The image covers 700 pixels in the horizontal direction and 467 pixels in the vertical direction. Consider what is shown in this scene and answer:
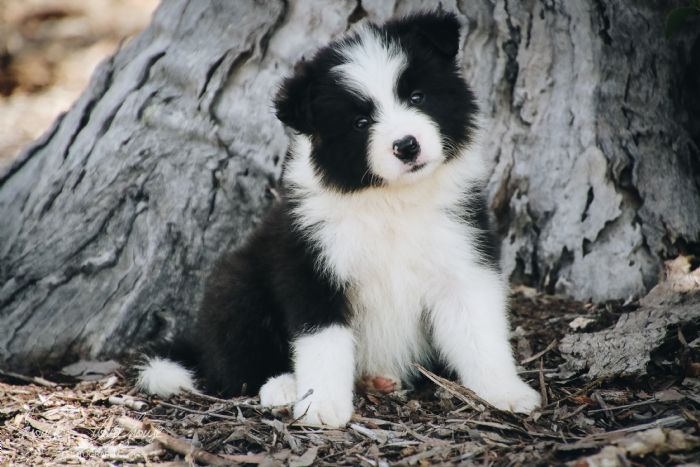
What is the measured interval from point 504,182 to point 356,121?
169cm

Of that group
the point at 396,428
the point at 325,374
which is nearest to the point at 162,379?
the point at 325,374

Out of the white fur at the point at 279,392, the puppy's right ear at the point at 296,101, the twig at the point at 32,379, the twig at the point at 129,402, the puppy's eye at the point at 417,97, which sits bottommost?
the twig at the point at 32,379

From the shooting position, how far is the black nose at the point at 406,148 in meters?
3.04

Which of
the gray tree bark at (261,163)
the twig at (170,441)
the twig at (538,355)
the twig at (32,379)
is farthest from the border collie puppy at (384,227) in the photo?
the twig at (32,379)

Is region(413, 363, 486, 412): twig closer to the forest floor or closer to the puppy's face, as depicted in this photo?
the forest floor

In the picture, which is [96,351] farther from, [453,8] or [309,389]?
[453,8]

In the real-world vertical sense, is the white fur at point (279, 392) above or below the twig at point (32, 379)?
above

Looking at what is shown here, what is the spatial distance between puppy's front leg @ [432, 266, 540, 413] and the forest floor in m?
0.14

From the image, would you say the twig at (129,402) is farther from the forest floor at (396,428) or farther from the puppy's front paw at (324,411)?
the puppy's front paw at (324,411)

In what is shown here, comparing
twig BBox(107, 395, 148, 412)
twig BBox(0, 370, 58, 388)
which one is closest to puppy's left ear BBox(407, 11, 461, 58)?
twig BBox(107, 395, 148, 412)

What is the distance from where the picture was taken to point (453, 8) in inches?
180

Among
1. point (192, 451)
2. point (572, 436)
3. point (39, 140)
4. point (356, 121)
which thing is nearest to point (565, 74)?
point (356, 121)

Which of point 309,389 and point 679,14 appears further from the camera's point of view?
point 679,14

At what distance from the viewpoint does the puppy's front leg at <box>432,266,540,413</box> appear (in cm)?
324
